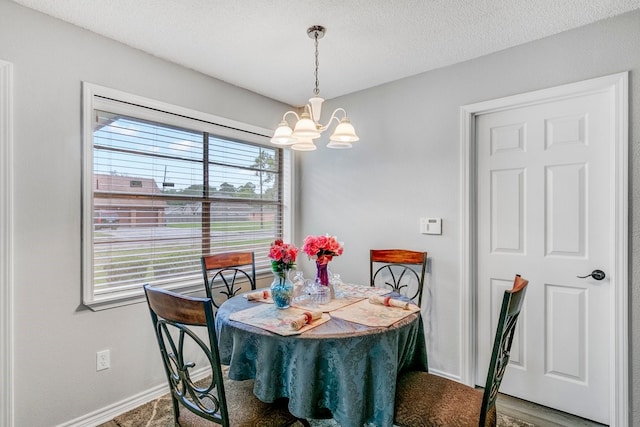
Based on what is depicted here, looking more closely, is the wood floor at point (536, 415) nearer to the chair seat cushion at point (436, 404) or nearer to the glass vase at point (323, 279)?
the chair seat cushion at point (436, 404)

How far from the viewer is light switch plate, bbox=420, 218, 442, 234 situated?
8.68 ft

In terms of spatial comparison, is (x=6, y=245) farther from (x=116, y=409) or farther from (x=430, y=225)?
(x=430, y=225)

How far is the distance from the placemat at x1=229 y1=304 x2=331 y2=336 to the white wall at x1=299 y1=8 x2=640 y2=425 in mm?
1399

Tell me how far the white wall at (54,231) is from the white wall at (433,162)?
6.01ft

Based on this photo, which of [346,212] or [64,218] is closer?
[64,218]

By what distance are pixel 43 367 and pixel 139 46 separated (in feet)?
6.78

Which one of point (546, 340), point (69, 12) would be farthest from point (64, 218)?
point (546, 340)

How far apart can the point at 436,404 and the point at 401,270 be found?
1435 mm

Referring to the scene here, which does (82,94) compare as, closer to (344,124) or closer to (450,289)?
(344,124)

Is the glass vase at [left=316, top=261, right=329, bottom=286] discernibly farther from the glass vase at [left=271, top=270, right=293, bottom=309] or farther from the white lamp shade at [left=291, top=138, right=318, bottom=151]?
the white lamp shade at [left=291, top=138, right=318, bottom=151]

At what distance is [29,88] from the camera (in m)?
1.89

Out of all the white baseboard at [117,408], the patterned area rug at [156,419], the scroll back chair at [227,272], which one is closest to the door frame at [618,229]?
the patterned area rug at [156,419]

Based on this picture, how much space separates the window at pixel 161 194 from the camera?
2217 mm

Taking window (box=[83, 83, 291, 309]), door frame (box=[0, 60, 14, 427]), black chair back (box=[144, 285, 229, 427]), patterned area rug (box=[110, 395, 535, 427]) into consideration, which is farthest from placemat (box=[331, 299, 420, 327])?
door frame (box=[0, 60, 14, 427])
